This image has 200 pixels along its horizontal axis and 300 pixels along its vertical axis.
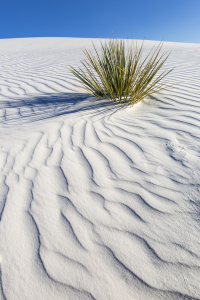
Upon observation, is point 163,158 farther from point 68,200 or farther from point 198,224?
point 68,200

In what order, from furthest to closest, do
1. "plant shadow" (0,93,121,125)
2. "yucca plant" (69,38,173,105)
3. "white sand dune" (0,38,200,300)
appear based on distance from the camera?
"yucca plant" (69,38,173,105) → "plant shadow" (0,93,121,125) → "white sand dune" (0,38,200,300)

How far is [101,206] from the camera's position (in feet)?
4.79

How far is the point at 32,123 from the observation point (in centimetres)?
269

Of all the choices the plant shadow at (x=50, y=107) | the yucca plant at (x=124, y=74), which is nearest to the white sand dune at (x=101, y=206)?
the plant shadow at (x=50, y=107)

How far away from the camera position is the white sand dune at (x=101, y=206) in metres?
1.05

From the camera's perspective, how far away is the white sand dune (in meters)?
1.05

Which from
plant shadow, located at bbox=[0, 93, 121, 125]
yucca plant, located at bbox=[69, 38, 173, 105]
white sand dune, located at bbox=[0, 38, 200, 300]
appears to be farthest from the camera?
yucca plant, located at bbox=[69, 38, 173, 105]

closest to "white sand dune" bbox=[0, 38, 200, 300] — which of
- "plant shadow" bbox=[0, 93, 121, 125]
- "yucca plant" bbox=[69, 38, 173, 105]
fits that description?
"plant shadow" bbox=[0, 93, 121, 125]

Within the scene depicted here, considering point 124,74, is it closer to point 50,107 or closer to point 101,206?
point 50,107

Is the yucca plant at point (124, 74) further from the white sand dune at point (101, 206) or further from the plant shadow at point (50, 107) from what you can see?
the white sand dune at point (101, 206)

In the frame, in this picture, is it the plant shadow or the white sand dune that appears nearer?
the white sand dune

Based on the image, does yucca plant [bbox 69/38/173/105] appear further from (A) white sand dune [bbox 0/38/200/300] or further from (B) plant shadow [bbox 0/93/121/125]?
(A) white sand dune [bbox 0/38/200/300]

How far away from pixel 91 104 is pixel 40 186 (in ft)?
6.28

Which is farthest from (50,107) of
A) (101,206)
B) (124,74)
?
(101,206)
